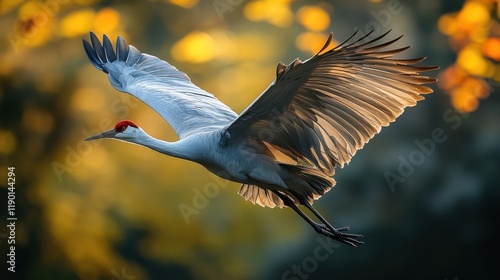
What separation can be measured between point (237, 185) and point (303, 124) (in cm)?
191

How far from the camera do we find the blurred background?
486 centimetres

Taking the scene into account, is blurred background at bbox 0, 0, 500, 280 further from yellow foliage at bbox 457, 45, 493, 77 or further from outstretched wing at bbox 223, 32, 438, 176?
outstretched wing at bbox 223, 32, 438, 176

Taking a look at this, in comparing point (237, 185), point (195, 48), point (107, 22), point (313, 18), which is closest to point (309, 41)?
point (313, 18)

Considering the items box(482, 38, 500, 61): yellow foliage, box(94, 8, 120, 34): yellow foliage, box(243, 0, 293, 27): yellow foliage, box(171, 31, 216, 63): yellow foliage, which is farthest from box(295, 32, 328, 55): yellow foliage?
box(94, 8, 120, 34): yellow foliage

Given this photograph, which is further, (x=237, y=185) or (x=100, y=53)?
(x=237, y=185)

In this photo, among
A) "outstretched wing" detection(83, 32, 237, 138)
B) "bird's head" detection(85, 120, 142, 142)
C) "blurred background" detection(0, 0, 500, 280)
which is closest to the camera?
"bird's head" detection(85, 120, 142, 142)

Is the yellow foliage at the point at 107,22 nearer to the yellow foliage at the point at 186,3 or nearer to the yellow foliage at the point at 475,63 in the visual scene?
the yellow foliage at the point at 186,3

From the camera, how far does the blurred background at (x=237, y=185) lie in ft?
15.9

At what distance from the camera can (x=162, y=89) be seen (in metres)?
3.67

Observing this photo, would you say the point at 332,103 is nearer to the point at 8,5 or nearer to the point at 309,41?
the point at 309,41

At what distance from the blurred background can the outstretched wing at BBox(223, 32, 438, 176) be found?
1.74m

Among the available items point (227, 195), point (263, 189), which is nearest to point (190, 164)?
point (227, 195)

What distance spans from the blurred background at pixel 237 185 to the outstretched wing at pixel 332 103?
5.71 ft

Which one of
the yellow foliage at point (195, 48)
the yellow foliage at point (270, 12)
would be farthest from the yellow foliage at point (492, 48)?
the yellow foliage at point (195, 48)
